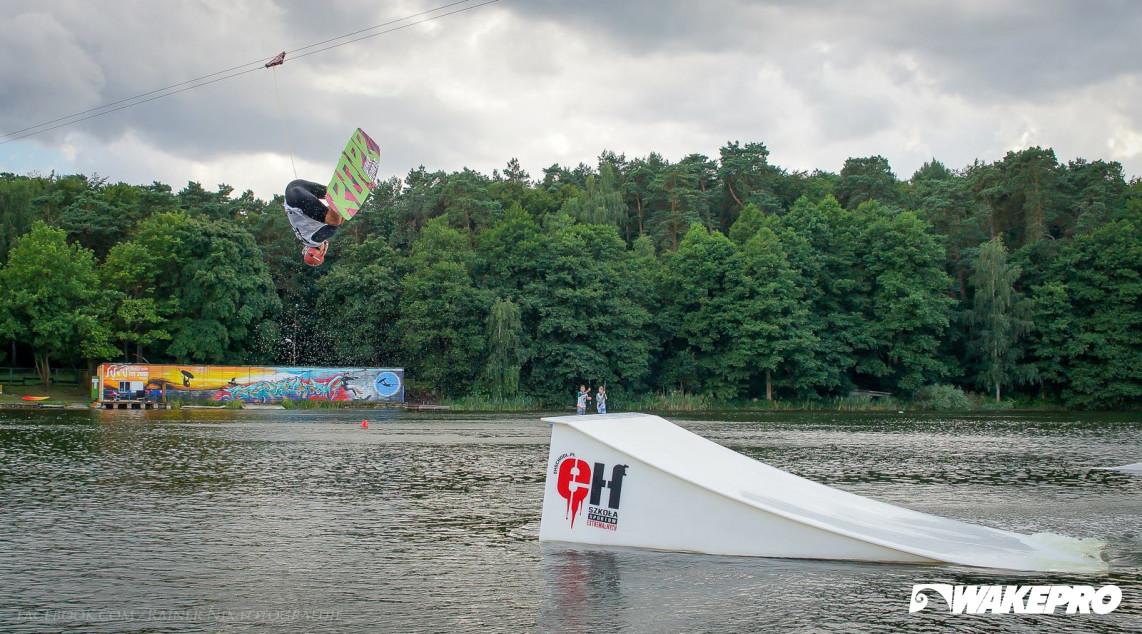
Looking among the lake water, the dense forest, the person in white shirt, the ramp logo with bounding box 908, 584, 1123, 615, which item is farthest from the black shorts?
the ramp logo with bounding box 908, 584, 1123, 615

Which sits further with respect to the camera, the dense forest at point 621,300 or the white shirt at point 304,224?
the dense forest at point 621,300

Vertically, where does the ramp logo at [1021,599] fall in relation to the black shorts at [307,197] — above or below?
below

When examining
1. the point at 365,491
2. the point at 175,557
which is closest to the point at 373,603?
the point at 175,557

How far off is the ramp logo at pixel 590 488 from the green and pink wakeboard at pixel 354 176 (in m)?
29.6

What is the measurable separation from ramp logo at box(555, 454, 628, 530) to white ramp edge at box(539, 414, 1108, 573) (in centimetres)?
1

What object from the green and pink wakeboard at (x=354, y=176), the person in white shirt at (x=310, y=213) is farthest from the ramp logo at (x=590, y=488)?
the person in white shirt at (x=310, y=213)

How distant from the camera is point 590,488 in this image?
41.8 ft

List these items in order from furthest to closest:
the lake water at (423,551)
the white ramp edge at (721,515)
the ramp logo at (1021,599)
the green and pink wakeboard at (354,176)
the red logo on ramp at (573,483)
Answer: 1. the green and pink wakeboard at (354,176)
2. the red logo on ramp at (573,483)
3. the white ramp edge at (721,515)
4. the ramp logo at (1021,599)
5. the lake water at (423,551)

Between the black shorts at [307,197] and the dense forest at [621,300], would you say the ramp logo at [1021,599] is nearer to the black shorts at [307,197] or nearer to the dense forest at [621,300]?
the black shorts at [307,197]

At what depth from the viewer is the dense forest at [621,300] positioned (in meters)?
67.6

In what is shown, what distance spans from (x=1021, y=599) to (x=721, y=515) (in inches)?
143

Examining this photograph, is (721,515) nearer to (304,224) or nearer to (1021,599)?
(1021,599)

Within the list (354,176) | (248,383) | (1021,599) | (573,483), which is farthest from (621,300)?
(1021,599)

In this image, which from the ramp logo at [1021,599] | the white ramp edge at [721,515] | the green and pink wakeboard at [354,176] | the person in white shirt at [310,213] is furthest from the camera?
the person in white shirt at [310,213]
